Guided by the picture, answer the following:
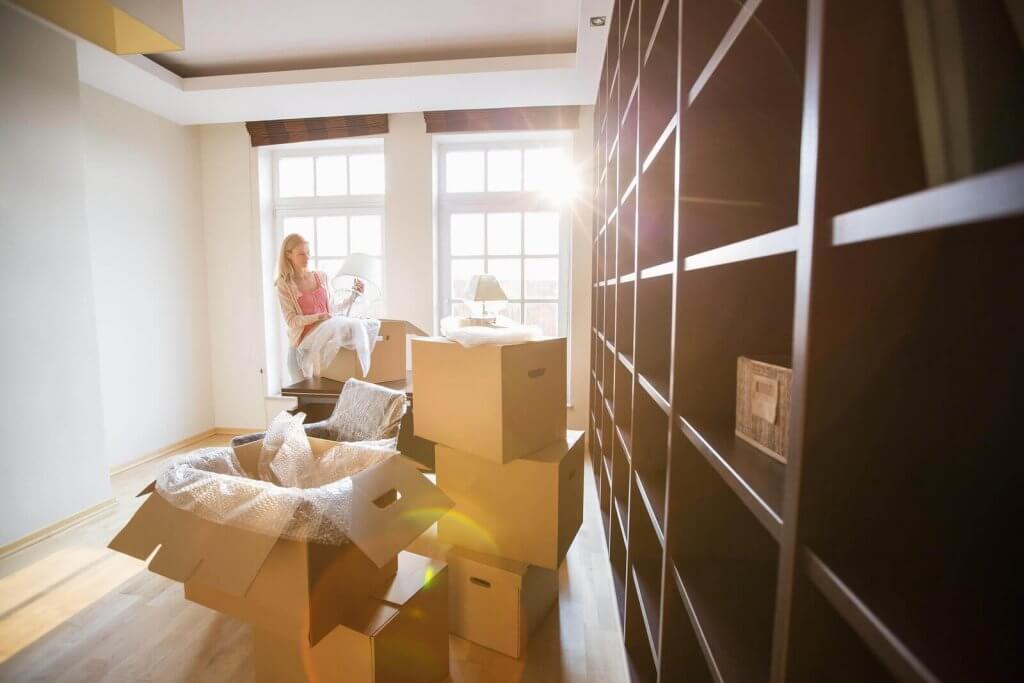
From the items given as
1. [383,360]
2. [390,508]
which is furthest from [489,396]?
[383,360]

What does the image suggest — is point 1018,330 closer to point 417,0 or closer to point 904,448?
point 904,448

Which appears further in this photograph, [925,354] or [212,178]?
[212,178]

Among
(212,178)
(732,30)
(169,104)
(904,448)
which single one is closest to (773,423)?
Answer: (904,448)

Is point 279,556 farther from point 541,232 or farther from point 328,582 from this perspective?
point 541,232

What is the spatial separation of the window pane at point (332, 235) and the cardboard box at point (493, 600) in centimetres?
325

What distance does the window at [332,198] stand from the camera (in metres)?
3.95

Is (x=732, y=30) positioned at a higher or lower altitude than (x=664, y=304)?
higher

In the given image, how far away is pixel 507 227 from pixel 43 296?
2977 millimetres

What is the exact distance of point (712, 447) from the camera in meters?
0.81

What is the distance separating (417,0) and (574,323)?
2.37 m

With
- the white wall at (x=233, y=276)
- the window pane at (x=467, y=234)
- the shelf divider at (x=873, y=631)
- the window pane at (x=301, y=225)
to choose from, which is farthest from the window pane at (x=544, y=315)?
the shelf divider at (x=873, y=631)

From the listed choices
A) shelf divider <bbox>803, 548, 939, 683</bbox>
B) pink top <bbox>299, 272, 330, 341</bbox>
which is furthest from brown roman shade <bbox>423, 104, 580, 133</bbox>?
shelf divider <bbox>803, 548, 939, 683</bbox>

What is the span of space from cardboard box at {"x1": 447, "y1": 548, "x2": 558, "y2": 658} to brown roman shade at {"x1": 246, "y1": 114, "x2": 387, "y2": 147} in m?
3.36

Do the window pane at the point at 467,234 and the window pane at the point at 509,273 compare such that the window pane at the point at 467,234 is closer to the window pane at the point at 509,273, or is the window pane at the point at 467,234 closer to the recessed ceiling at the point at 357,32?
the window pane at the point at 509,273
